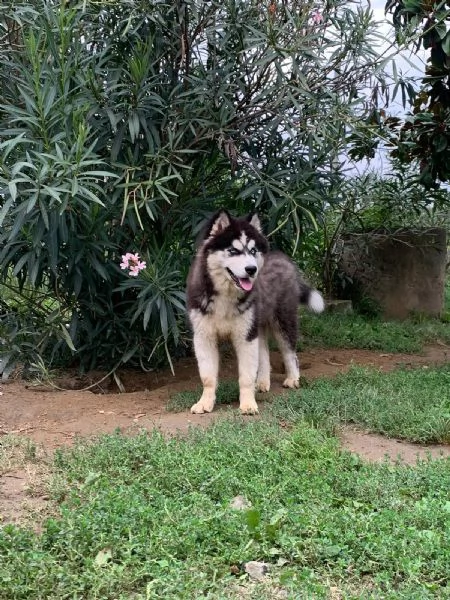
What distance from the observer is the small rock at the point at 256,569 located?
307 centimetres

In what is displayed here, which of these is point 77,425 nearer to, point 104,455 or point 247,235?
point 104,455

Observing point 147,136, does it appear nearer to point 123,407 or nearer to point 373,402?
point 123,407

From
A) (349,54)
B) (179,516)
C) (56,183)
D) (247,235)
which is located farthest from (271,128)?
(179,516)

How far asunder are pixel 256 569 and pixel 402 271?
7.34m

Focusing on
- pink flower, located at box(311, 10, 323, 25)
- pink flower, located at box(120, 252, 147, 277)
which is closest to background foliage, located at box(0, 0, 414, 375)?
pink flower, located at box(311, 10, 323, 25)

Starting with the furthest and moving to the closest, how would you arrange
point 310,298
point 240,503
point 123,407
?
point 310,298, point 123,407, point 240,503

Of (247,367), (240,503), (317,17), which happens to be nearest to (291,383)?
(247,367)

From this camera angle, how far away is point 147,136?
6.02 m

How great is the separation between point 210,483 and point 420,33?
12.3 feet

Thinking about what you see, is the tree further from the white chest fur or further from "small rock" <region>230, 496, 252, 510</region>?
"small rock" <region>230, 496, 252, 510</region>

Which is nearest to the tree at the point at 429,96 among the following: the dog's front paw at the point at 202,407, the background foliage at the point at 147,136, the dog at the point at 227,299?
the background foliage at the point at 147,136

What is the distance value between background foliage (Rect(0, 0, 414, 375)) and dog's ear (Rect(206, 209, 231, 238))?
0.44 m

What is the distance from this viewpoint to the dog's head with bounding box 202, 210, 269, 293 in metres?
5.49

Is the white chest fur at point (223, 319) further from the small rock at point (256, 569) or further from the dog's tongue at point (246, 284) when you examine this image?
the small rock at point (256, 569)
